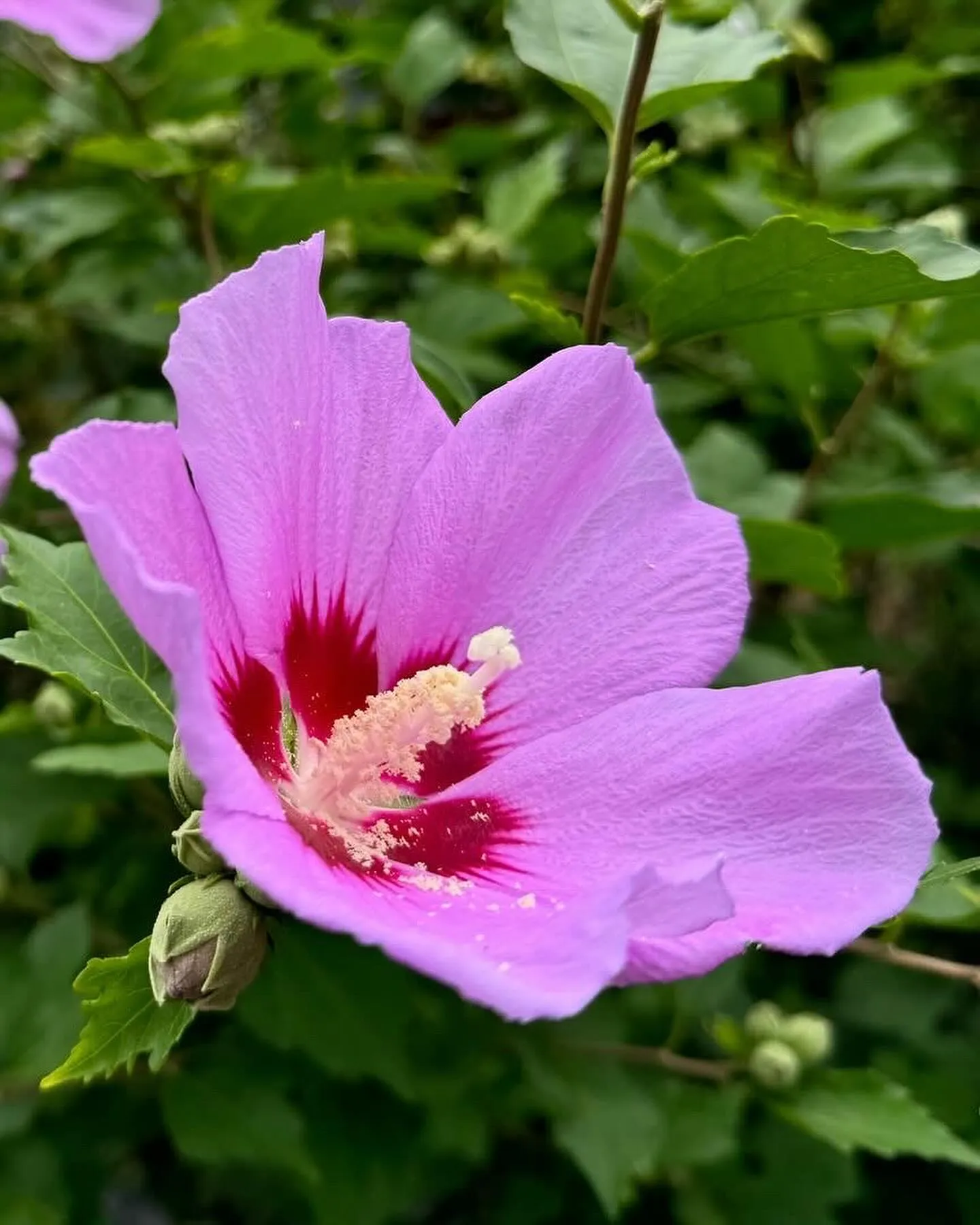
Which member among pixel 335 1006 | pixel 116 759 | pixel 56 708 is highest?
pixel 116 759

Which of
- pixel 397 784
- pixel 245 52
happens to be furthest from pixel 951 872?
pixel 245 52

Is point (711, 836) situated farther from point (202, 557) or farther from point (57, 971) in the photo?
point (57, 971)

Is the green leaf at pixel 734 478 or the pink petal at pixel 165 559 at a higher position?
the pink petal at pixel 165 559

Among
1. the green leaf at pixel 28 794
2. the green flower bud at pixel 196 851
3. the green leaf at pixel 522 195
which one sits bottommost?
the green leaf at pixel 28 794

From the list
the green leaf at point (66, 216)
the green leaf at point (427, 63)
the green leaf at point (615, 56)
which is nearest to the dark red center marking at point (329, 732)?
the green leaf at point (615, 56)

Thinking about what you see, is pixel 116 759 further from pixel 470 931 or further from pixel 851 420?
pixel 851 420

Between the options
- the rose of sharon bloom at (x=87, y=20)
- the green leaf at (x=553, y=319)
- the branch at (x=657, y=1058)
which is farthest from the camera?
the branch at (x=657, y=1058)

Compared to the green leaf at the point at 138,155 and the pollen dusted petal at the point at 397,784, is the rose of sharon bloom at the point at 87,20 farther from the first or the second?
the pollen dusted petal at the point at 397,784

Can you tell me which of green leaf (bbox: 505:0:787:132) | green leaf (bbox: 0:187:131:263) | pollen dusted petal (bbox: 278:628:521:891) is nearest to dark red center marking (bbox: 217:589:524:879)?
pollen dusted petal (bbox: 278:628:521:891)
